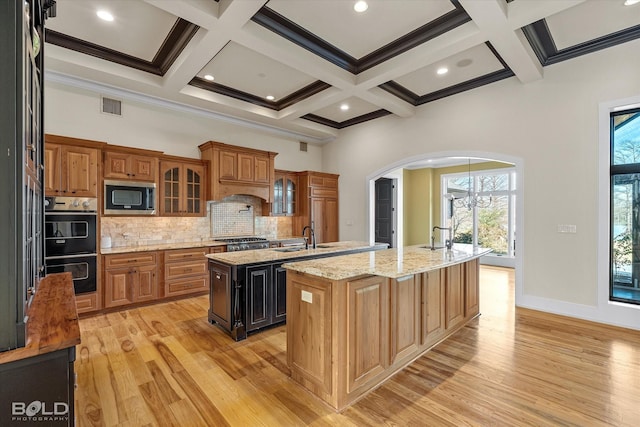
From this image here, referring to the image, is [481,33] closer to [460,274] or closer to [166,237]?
[460,274]

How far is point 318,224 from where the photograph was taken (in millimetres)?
6859

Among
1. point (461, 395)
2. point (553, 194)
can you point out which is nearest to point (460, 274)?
point (461, 395)

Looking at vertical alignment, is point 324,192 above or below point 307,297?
above

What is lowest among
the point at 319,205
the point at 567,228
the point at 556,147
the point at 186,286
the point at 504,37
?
the point at 186,286

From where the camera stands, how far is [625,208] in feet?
12.6

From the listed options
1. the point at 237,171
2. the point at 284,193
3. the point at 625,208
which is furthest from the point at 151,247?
the point at 625,208

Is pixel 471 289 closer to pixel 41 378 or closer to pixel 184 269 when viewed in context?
pixel 41 378

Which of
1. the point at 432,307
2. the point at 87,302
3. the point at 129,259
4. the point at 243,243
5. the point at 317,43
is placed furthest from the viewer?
the point at 243,243

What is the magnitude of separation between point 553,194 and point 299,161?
198 inches

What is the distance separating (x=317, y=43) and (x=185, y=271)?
153 inches

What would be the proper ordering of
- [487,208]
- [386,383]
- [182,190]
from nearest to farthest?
[386,383]
[182,190]
[487,208]

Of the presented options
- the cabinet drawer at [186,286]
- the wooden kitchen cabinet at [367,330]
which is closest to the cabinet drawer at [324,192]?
the cabinet drawer at [186,286]

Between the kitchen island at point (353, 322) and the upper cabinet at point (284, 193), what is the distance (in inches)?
154

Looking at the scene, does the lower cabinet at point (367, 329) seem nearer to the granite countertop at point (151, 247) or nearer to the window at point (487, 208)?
the granite countertop at point (151, 247)
